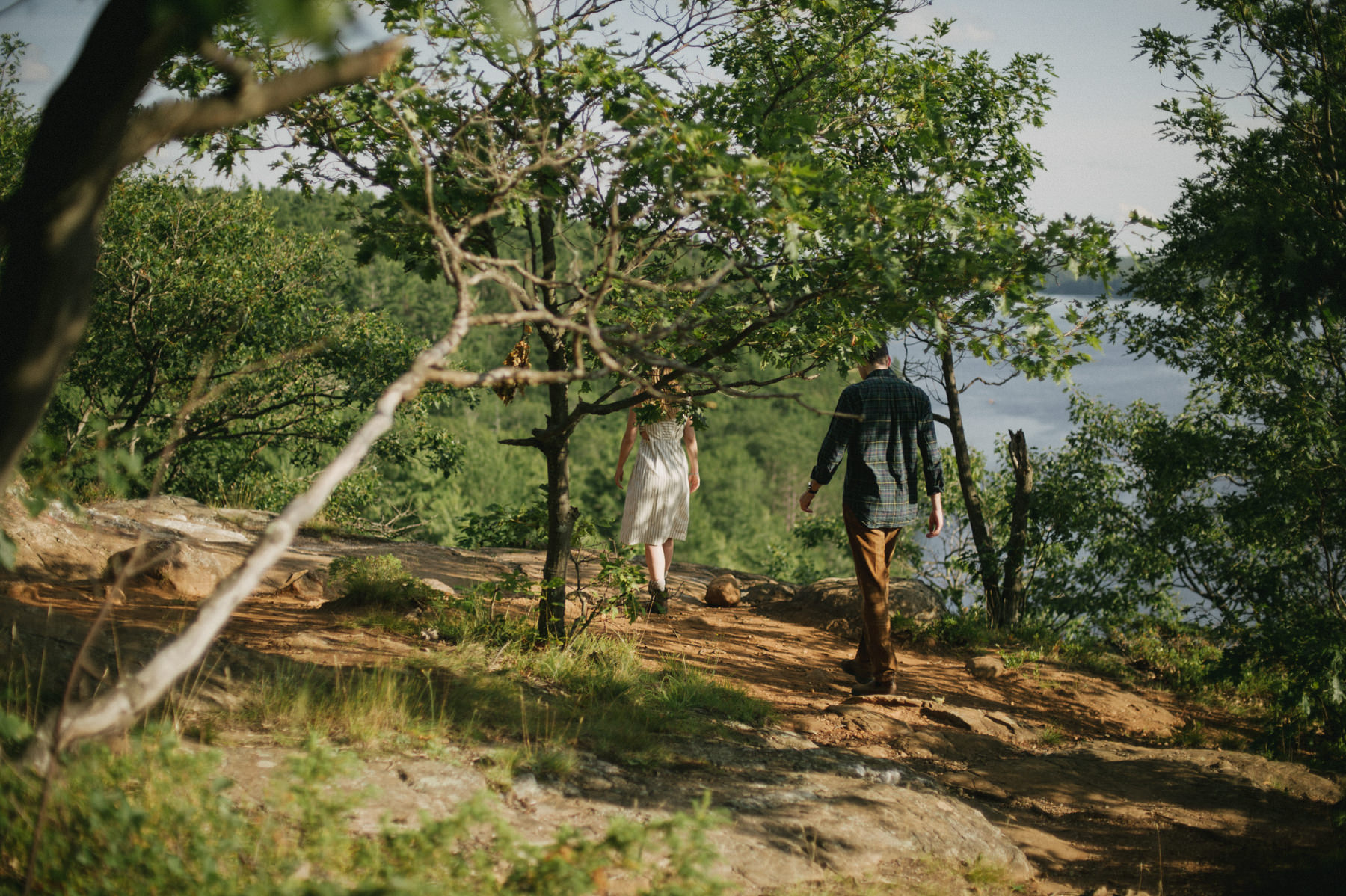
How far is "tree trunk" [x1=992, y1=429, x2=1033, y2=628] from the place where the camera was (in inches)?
348

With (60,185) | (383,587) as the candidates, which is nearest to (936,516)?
(383,587)

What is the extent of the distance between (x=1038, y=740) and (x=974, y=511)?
4.30 m

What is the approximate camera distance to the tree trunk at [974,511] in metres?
9.09

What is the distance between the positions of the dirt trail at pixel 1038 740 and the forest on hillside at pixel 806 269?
0.76 meters

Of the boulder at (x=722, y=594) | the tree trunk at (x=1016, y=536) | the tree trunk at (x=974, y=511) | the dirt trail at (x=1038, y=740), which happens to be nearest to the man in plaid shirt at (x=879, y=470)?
the dirt trail at (x=1038, y=740)

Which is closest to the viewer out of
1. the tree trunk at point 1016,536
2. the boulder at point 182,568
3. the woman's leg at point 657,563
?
the boulder at point 182,568

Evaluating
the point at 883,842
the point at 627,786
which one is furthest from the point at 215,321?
the point at 883,842

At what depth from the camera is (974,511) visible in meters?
9.62

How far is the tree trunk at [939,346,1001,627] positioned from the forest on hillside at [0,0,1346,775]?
36mm

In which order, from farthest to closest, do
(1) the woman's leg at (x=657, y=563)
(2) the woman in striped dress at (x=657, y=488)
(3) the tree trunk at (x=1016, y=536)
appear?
(3) the tree trunk at (x=1016, y=536)
(1) the woman's leg at (x=657, y=563)
(2) the woman in striped dress at (x=657, y=488)

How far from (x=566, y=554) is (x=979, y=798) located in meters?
2.81

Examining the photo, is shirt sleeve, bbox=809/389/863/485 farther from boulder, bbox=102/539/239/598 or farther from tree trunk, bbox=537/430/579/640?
boulder, bbox=102/539/239/598

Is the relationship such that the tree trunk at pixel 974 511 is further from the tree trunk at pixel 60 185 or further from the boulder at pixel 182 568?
the tree trunk at pixel 60 185

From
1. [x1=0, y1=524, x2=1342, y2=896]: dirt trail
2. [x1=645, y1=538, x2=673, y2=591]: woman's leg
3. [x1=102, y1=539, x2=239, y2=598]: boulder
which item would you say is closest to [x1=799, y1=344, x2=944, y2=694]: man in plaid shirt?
[x1=0, y1=524, x2=1342, y2=896]: dirt trail
